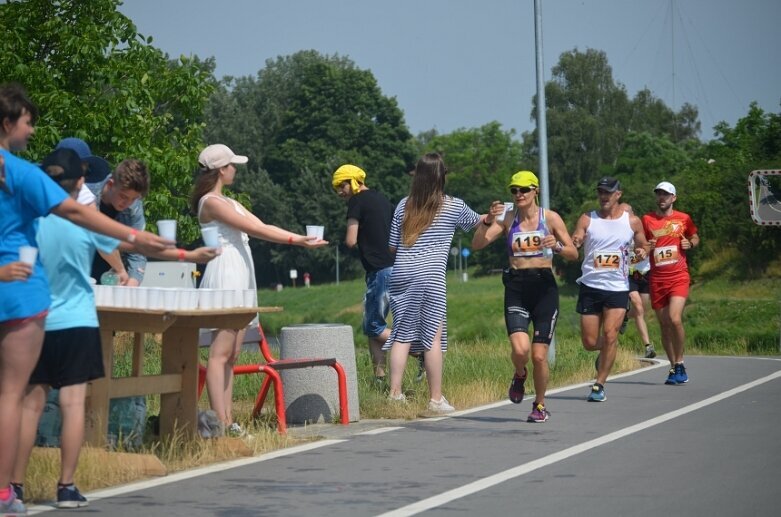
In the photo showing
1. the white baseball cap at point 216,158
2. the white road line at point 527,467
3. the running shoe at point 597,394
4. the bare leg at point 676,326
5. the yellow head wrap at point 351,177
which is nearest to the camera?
the white road line at point 527,467

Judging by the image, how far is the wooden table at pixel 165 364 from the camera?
324 inches

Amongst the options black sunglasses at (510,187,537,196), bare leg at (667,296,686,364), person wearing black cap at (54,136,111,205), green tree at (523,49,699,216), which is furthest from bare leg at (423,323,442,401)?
green tree at (523,49,699,216)

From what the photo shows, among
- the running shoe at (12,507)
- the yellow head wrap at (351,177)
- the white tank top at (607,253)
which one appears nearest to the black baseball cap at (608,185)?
the white tank top at (607,253)

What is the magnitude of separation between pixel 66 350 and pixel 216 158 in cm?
333

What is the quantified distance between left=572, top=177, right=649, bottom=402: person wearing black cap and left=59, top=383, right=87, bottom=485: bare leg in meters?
7.12

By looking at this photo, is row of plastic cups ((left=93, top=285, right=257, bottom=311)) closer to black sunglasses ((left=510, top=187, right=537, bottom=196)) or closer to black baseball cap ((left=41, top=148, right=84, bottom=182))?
black baseball cap ((left=41, top=148, right=84, bottom=182))

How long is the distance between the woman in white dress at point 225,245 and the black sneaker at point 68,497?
275 centimetres

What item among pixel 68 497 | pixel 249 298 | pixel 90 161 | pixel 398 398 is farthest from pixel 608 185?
pixel 68 497

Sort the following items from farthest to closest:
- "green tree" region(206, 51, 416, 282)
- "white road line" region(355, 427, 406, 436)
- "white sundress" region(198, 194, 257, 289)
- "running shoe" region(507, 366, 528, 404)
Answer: "green tree" region(206, 51, 416, 282) → "running shoe" region(507, 366, 528, 404) → "white road line" region(355, 427, 406, 436) → "white sundress" region(198, 194, 257, 289)

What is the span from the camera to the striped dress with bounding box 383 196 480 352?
12.0 m

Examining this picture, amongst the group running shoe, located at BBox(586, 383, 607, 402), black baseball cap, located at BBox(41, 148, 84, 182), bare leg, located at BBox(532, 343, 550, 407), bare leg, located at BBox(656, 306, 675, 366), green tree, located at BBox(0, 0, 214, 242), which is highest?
green tree, located at BBox(0, 0, 214, 242)

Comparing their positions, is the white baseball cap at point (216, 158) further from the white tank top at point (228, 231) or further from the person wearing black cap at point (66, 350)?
the person wearing black cap at point (66, 350)

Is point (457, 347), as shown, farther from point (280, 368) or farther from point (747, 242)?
point (747, 242)

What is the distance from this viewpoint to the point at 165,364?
914 cm
